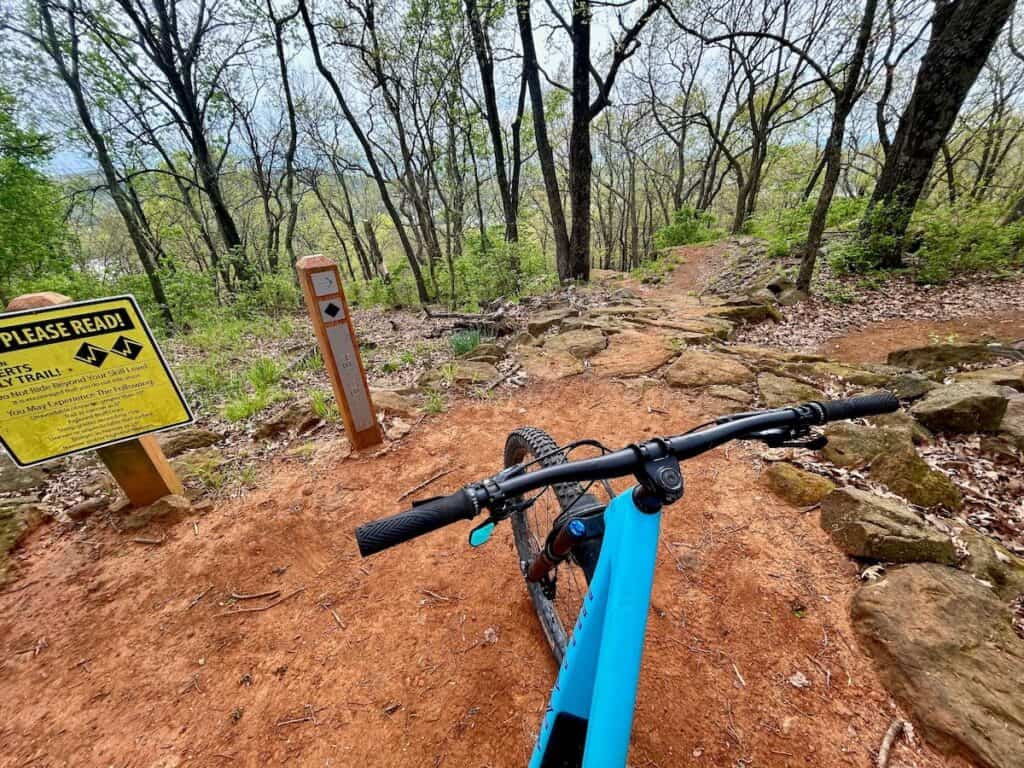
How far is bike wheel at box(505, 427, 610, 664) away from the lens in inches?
66.2

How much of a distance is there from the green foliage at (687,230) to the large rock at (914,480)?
708 inches

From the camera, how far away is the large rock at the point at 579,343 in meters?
5.85

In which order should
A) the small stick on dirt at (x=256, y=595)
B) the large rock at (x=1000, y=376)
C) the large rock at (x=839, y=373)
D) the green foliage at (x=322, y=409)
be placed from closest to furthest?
the small stick on dirt at (x=256, y=595)
the large rock at (x=1000, y=376)
the large rock at (x=839, y=373)
the green foliage at (x=322, y=409)

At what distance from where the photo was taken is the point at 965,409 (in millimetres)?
3049

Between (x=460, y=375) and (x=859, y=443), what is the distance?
4.13m

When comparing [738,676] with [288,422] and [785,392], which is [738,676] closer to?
[785,392]

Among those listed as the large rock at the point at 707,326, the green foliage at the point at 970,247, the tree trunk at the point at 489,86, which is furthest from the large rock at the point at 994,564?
the tree trunk at the point at 489,86

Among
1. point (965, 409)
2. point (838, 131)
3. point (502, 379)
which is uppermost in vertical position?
point (838, 131)

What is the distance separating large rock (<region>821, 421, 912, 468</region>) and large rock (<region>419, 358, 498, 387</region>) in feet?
12.0

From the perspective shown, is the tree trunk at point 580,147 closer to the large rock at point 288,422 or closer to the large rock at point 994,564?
the large rock at point 288,422

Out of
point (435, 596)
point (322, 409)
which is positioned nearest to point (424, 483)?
point (435, 596)

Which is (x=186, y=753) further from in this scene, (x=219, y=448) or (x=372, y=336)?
(x=372, y=336)

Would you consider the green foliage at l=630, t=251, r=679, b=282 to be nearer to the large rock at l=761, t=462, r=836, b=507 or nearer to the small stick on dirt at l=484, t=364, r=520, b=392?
the small stick on dirt at l=484, t=364, r=520, b=392

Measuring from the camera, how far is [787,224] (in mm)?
10492
